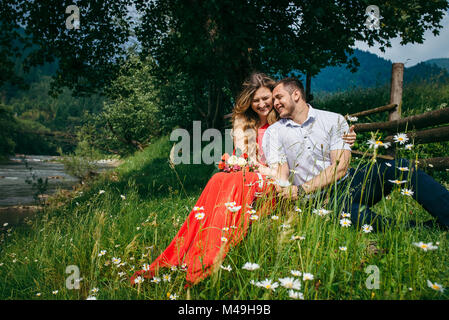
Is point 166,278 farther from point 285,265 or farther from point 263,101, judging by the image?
point 263,101

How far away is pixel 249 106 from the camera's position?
10.7 ft

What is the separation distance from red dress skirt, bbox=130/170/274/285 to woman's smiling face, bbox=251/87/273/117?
1265mm

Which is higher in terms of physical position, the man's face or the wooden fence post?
the wooden fence post

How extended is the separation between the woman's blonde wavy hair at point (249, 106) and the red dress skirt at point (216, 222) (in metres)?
1.21

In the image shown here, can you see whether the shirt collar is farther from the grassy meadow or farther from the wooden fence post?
the wooden fence post

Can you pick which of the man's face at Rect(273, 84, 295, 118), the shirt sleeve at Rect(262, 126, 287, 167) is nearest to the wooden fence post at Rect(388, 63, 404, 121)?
the man's face at Rect(273, 84, 295, 118)

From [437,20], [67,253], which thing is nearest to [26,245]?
[67,253]

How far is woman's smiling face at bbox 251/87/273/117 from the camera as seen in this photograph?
3.10 meters

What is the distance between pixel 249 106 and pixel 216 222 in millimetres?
1742

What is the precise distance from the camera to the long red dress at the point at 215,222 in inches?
67.8

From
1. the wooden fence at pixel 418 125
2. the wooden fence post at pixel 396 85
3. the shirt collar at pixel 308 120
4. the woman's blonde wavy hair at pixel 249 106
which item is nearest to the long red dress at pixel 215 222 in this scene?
the shirt collar at pixel 308 120

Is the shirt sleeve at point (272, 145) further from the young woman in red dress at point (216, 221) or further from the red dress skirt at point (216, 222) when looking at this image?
the red dress skirt at point (216, 222)

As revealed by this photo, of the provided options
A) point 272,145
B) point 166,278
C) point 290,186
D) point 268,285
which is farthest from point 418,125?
point 166,278

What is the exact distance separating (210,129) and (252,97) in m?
7.97
